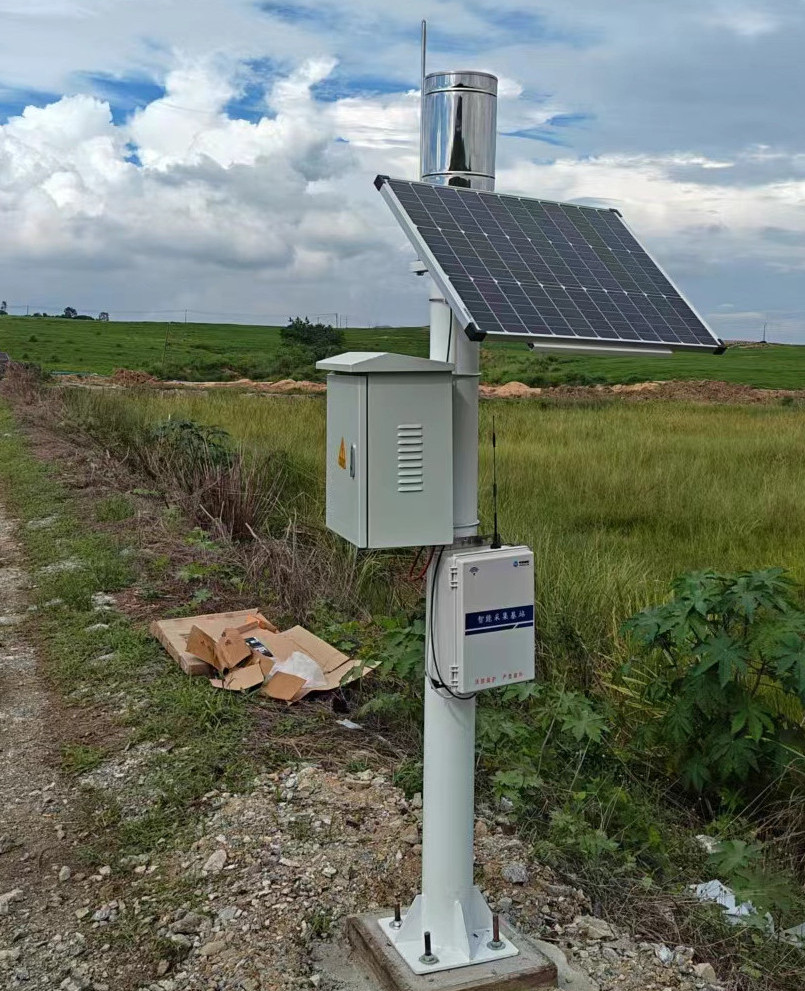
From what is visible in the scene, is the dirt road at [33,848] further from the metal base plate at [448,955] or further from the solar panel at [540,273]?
the solar panel at [540,273]

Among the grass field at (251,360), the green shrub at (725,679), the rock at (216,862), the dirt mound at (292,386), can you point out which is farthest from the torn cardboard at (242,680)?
the dirt mound at (292,386)

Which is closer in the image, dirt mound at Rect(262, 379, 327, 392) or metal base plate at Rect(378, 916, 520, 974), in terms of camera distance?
metal base plate at Rect(378, 916, 520, 974)

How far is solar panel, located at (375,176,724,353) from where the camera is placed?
2.68 m

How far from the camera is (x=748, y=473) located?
1290 centimetres

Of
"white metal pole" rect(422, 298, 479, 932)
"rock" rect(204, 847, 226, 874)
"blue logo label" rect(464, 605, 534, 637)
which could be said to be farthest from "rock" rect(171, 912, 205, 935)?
"blue logo label" rect(464, 605, 534, 637)

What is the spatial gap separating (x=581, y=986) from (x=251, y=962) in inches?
39.2

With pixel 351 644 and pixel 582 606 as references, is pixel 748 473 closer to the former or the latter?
pixel 582 606

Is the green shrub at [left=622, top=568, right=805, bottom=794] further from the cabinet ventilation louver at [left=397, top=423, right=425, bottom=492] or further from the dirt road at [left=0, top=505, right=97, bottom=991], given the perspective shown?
the dirt road at [left=0, top=505, right=97, bottom=991]

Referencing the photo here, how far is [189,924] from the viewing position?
328 centimetres

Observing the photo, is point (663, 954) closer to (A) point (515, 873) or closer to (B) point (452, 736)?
(A) point (515, 873)

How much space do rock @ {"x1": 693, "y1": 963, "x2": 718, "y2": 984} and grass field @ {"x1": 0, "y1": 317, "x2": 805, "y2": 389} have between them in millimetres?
33488

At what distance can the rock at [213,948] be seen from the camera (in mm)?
3139

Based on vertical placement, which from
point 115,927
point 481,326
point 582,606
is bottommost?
point 115,927

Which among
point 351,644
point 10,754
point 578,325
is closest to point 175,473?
point 351,644
